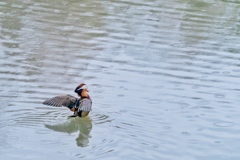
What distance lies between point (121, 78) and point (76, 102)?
6.58 feet

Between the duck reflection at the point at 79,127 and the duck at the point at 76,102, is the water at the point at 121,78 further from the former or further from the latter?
the duck at the point at 76,102

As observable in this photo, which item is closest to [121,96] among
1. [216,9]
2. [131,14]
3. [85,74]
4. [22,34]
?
[85,74]

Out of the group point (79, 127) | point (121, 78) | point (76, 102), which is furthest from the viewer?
point (121, 78)

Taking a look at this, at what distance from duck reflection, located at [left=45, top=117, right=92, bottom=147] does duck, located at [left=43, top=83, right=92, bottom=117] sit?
75 mm

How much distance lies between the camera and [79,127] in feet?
29.2

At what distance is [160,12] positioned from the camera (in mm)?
16156

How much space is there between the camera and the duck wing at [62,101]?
9.05m

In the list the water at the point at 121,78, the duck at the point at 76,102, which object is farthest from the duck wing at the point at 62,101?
the water at the point at 121,78

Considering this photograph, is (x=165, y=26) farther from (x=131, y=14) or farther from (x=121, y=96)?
(x=121, y=96)

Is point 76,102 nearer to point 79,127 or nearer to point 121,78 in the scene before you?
point 79,127

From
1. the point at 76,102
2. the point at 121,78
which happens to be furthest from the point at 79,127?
the point at 121,78

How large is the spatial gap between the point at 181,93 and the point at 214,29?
15.4ft

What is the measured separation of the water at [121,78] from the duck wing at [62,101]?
0.44ft

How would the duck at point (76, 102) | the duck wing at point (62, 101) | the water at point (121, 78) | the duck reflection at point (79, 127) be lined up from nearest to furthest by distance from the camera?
the water at point (121, 78)
the duck reflection at point (79, 127)
the duck at point (76, 102)
the duck wing at point (62, 101)
